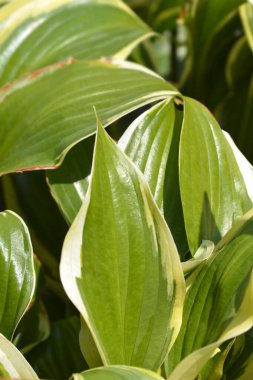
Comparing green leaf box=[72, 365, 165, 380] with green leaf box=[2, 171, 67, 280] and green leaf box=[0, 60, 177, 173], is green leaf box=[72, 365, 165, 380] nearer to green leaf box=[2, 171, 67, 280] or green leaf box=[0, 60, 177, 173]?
green leaf box=[0, 60, 177, 173]

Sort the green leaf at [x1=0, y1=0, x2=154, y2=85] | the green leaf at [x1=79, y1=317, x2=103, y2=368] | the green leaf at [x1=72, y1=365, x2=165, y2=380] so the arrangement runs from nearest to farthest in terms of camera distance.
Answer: the green leaf at [x1=72, y1=365, x2=165, y2=380]
the green leaf at [x1=79, y1=317, x2=103, y2=368]
the green leaf at [x1=0, y1=0, x2=154, y2=85]

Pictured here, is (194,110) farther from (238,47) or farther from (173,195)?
(238,47)

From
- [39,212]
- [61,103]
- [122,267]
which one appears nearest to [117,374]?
[122,267]

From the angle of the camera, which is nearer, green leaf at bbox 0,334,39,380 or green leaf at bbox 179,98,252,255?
green leaf at bbox 0,334,39,380

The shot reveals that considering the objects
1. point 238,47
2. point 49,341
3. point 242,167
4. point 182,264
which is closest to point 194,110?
point 242,167

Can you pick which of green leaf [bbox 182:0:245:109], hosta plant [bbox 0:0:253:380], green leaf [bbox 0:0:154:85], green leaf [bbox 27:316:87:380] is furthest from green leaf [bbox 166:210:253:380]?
green leaf [bbox 182:0:245:109]

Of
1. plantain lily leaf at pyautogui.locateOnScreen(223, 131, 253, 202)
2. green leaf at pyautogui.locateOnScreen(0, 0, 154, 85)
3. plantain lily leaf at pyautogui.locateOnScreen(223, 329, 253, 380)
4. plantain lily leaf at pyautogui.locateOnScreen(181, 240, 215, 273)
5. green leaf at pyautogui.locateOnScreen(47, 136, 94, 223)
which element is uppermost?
green leaf at pyautogui.locateOnScreen(0, 0, 154, 85)

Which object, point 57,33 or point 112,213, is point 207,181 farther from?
point 57,33

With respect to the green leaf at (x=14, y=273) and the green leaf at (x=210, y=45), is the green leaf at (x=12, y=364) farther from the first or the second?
the green leaf at (x=210, y=45)
